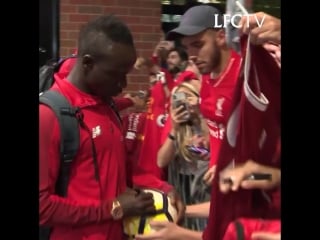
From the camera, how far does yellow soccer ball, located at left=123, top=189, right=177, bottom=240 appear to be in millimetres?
2328

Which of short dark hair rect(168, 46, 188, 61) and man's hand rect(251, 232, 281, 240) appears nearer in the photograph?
man's hand rect(251, 232, 281, 240)

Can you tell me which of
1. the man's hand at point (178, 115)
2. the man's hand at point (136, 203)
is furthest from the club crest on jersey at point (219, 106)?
the man's hand at point (136, 203)

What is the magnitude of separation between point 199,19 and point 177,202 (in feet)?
1.76

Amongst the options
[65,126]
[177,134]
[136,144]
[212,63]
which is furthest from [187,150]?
[65,126]

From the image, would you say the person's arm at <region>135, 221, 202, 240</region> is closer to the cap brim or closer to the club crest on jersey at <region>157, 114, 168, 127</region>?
the club crest on jersey at <region>157, 114, 168, 127</region>

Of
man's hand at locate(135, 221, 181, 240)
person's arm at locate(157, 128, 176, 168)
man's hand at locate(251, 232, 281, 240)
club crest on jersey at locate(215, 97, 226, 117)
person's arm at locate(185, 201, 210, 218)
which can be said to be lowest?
man's hand at locate(135, 221, 181, 240)

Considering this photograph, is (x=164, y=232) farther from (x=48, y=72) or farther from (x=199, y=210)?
(x=48, y=72)

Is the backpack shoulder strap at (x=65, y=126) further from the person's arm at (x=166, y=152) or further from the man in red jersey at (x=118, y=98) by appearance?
the person's arm at (x=166, y=152)

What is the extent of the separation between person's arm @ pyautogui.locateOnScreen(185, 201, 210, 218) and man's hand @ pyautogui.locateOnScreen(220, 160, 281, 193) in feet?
0.27

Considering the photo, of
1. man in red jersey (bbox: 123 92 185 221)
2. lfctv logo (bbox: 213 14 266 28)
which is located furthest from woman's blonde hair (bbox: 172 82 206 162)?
lfctv logo (bbox: 213 14 266 28)

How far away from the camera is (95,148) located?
2281mm
